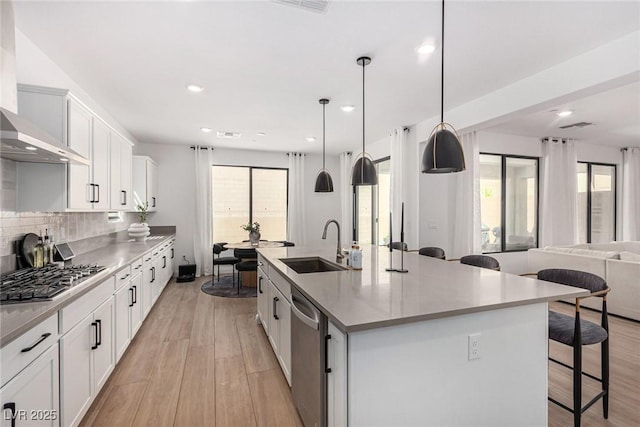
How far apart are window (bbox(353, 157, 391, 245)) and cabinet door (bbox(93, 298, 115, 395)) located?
14.2 feet

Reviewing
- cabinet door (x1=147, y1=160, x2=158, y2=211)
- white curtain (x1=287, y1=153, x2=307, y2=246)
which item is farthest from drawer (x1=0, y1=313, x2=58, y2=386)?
white curtain (x1=287, y1=153, x2=307, y2=246)

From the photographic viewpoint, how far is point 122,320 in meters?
2.68

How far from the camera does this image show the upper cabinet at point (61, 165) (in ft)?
7.22

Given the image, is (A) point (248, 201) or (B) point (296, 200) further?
(B) point (296, 200)

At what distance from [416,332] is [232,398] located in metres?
1.59

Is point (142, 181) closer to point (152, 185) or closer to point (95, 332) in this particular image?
point (152, 185)

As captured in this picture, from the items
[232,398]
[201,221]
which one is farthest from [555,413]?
[201,221]

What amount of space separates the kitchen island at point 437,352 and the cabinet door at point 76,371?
135cm

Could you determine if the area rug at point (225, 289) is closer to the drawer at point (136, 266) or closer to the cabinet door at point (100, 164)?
the drawer at point (136, 266)

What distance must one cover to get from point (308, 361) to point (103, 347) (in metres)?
1.63

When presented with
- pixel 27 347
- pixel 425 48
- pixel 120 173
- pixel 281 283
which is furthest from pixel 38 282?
pixel 425 48

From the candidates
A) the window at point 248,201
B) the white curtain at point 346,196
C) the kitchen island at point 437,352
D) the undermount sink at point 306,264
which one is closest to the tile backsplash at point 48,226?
the undermount sink at point 306,264

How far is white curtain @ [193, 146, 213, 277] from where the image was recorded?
6.18 m

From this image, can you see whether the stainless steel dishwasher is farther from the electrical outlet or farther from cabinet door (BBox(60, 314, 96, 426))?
cabinet door (BBox(60, 314, 96, 426))
